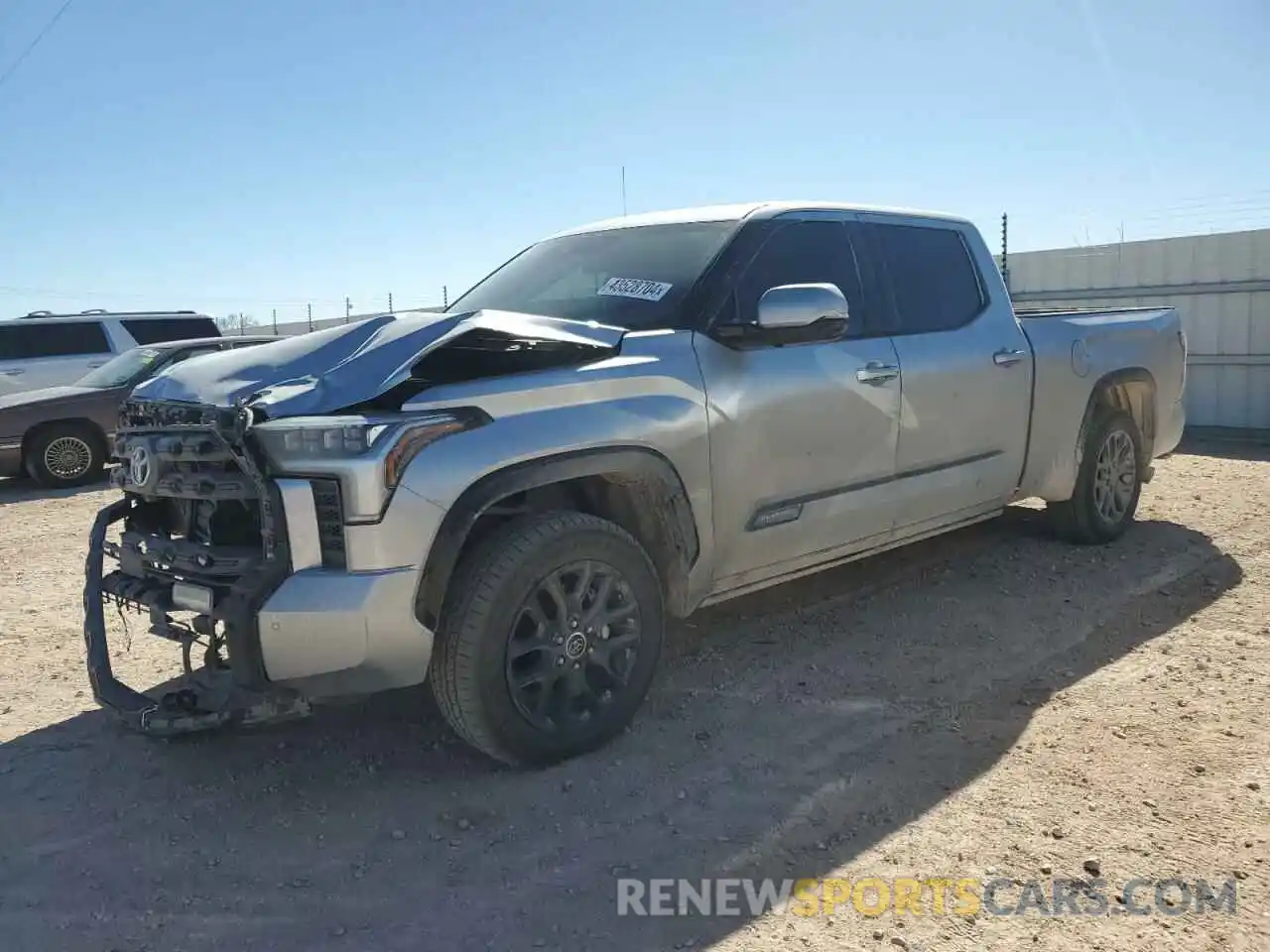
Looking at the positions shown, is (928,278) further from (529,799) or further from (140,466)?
(140,466)

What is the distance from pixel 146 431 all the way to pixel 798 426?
7.64 ft

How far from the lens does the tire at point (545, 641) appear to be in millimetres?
3209

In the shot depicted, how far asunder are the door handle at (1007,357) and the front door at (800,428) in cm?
84

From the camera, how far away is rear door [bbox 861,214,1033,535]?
4676 millimetres

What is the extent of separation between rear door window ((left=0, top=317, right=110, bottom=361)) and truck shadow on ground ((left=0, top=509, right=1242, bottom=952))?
32.9 feet

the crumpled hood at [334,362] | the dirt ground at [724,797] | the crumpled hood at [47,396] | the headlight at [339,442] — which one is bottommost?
the dirt ground at [724,797]

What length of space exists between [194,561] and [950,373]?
3288mm

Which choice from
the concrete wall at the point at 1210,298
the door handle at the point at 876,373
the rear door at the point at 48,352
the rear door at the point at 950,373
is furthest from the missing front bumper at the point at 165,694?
the concrete wall at the point at 1210,298

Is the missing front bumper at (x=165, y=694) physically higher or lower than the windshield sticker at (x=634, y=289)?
lower

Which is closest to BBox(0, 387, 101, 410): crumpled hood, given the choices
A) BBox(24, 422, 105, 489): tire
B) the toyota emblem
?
BBox(24, 422, 105, 489): tire

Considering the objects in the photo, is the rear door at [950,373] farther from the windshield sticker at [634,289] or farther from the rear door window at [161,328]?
the rear door window at [161,328]

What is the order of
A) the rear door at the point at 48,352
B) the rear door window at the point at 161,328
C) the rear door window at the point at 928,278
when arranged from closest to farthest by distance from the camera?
the rear door window at the point at 928,278 < the rear door at the point at 48,352 < the rear door window at the point at 161,328

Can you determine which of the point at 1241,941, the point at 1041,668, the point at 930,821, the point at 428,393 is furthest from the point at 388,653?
the point at 1041,668

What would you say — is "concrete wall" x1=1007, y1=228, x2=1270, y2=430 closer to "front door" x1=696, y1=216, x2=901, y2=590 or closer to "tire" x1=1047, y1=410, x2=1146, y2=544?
"tire" x1=1047, y1=410, x2=1146, y2=544
